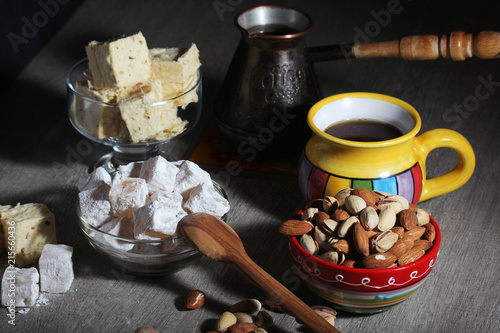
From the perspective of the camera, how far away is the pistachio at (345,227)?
0.80 m

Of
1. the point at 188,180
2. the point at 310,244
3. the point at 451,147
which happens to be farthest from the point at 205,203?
the point at 451,147

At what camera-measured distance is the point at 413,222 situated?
813 millimetres

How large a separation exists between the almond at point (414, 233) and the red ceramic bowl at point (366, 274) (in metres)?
0.02

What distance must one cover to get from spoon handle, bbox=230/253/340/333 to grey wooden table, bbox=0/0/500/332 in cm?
5

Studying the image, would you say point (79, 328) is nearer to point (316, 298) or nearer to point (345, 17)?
point (316, 298)

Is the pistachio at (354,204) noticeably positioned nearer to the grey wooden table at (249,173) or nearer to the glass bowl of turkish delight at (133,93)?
the grey wooden table at (249,173)

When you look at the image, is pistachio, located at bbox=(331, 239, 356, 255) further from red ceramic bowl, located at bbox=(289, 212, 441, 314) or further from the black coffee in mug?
the black coffee in mug

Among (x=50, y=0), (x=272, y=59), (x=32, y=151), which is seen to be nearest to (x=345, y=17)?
(x=272, y=59)

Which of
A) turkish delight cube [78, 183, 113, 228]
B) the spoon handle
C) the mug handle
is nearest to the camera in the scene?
the spoon handle

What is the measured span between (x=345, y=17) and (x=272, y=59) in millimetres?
652

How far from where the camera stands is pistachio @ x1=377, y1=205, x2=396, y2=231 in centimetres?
80

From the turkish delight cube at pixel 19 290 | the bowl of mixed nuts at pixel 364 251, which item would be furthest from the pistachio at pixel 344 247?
the turkish delight cube at pixel 19 290

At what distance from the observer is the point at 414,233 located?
2.64 feet

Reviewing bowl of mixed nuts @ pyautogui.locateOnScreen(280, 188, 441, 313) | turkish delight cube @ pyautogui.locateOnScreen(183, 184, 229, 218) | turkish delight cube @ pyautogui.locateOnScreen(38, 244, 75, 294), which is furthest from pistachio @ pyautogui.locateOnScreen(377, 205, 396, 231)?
turkish delight cube @ pyautogui.locateOnScreen(38, 244, 75, 294)
